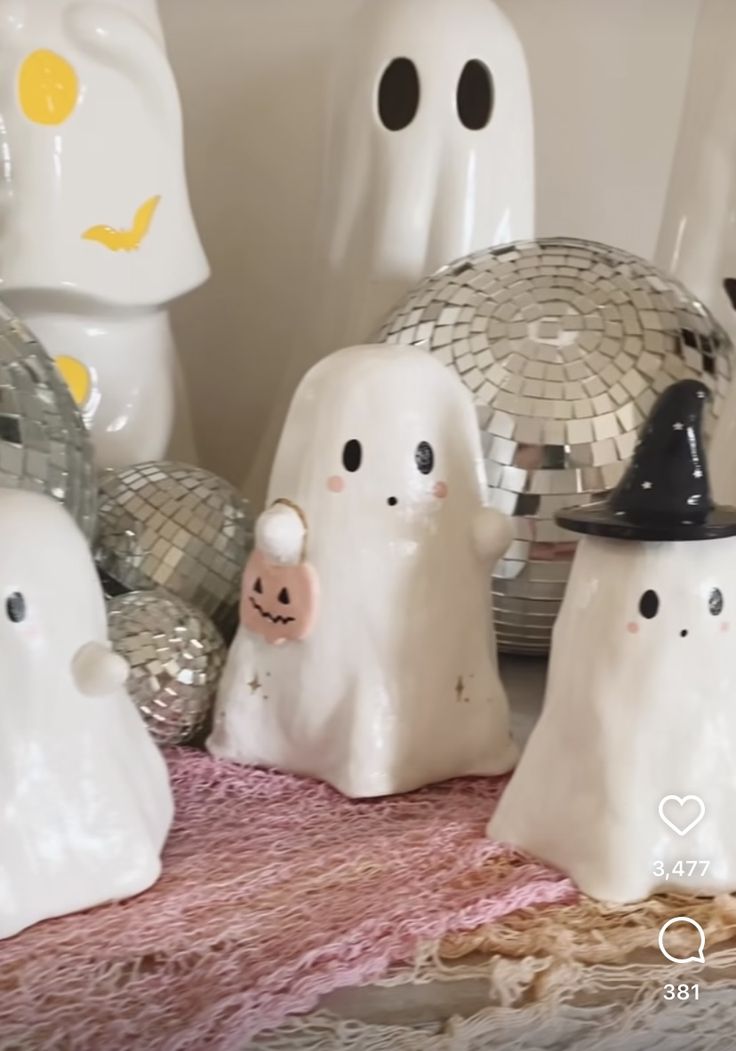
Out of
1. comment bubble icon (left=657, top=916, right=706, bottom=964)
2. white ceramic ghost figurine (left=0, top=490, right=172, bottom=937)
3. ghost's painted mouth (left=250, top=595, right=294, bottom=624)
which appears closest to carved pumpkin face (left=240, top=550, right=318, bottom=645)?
ghost's painted mouth (left=250, top=595, right=294, bottom=624)

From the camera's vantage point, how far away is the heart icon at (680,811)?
48 centimetres

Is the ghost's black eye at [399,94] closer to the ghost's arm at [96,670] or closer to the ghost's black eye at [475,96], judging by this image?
the ghost's black eye at [475,96]

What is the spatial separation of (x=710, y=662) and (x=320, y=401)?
0.76 feet

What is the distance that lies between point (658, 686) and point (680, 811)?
0.19 feet

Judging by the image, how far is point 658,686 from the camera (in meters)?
0.48

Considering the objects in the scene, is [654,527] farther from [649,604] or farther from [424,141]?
[424,141]

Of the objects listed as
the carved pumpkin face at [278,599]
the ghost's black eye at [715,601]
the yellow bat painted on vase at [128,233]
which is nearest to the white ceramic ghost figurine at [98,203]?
the yellow bat painted on vase at [128,233]

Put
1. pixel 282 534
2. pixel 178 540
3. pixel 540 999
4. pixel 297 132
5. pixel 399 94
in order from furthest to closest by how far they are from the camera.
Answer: pixel 297 132 < pixel 399 94 < pixel 178 540 < pixel 282 534 < pixel 540 999

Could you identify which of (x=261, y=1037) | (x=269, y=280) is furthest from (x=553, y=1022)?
(x=269, y=280)

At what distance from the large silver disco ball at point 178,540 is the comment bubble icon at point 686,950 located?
323mm

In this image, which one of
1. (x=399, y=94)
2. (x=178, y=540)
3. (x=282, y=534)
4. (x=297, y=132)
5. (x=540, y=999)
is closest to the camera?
(x=540, y=999)

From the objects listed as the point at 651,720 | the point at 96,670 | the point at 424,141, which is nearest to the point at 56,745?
the point at 96,670

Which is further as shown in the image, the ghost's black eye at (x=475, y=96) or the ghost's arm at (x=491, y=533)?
the ghost's black eye at (x=475, y=96)

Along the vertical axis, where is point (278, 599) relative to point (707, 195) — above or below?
below
